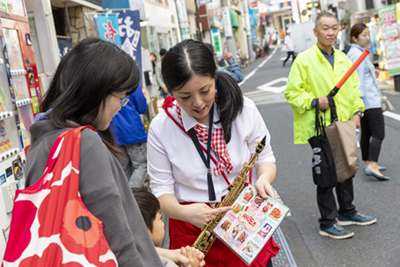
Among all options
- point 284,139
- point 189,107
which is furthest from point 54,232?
point 284,139

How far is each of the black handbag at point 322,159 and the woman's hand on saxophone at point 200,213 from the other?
81.7 inches

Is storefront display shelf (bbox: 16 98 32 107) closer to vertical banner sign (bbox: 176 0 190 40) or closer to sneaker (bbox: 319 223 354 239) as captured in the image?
sneaker (bbox: 319 223 354 239)

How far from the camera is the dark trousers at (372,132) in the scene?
17.5 feet

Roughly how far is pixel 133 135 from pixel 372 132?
10.1ft

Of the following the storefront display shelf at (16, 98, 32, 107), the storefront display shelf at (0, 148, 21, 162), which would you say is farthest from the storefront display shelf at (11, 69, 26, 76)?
the storefront display shelf at (0, 148, 21, 162)

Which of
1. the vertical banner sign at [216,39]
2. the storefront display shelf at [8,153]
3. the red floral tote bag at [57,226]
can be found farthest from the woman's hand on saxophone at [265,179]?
the vertical banner sign at [216,39]

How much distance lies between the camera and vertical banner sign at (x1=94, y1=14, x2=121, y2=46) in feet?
27.7

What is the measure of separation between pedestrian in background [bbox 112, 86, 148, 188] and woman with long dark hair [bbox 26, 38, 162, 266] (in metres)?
3.92

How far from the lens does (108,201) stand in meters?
1.27

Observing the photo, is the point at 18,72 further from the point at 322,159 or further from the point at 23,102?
the point at 322,159

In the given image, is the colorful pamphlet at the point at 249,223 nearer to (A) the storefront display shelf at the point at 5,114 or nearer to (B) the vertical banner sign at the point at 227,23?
(A) the storefront display shelf at the point at 5,114

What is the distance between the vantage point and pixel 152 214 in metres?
2.27

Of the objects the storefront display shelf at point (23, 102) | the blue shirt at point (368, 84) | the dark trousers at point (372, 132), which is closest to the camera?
the storefront display shelf at point (23, 102)

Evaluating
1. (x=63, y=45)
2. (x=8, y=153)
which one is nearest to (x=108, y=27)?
(x=63, y=45)
